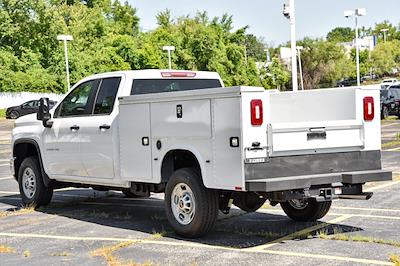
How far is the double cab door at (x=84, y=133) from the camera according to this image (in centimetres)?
900

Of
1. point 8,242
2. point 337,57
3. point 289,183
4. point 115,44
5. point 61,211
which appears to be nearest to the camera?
point 289,183

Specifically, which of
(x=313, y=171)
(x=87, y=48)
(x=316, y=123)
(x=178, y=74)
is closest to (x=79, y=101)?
(x=178, y=74)

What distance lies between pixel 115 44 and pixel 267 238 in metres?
59.3

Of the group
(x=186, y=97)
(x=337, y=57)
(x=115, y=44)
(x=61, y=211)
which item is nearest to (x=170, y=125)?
(x=186, y=97)

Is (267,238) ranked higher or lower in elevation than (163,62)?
lower

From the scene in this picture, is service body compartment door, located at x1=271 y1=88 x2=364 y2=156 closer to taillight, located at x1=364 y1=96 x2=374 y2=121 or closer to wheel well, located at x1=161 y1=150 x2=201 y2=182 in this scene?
taillight, located at x1=364 y1=96 x2=374 y2=121

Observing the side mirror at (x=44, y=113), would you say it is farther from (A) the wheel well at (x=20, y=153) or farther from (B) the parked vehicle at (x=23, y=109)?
(B) the parked vehicle at (x=23, y=109)

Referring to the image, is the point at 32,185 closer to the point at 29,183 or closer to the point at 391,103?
the point at 29,183

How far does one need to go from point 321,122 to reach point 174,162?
1911 mm

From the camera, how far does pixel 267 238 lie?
7652 mm

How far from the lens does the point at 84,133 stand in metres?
9.41

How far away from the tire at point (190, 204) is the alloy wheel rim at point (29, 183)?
12.0 ft

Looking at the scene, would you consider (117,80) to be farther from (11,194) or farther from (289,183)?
(11,194)

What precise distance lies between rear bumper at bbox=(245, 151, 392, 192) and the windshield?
2.82m
